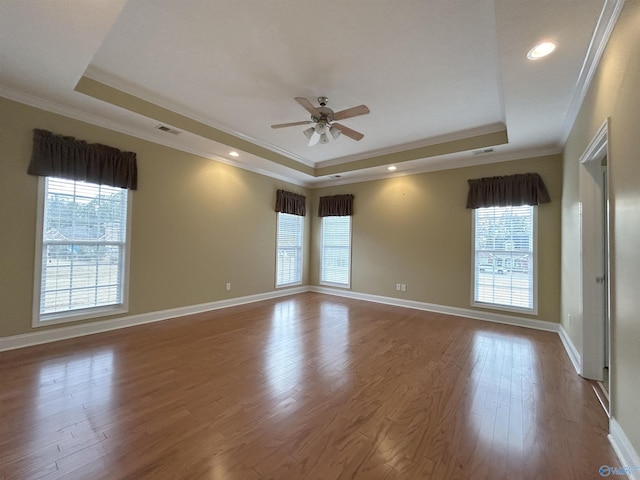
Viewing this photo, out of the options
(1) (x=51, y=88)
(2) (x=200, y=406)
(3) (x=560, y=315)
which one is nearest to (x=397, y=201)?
(3) (x=560, y=315)

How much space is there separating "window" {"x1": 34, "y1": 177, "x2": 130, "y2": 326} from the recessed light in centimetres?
482

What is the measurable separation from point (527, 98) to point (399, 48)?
1.48 metres

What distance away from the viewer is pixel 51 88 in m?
2.83

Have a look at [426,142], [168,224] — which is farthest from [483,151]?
[168,224]

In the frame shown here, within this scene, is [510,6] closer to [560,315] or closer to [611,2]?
[611,2]

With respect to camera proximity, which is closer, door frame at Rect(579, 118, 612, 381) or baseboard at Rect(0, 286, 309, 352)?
door frame at Rect(579, 118, 612, 381)

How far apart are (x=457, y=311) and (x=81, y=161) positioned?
6.11 metres

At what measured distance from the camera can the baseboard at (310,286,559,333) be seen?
414cm

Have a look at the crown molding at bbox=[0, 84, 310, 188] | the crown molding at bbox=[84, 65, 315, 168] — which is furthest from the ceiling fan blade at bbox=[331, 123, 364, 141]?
the crown molding at bbox=[0, 84, 310, 188]

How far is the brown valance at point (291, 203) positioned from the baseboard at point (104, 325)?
209 centimetres

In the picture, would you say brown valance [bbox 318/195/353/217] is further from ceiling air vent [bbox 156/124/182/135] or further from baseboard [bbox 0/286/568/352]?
ceiling air vent [bbox 156/124/182/135]

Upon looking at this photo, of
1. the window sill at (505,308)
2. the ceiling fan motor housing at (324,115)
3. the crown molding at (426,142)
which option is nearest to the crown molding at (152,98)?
the crown molding at (426,142)

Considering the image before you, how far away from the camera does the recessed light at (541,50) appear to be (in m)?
A: 2.03

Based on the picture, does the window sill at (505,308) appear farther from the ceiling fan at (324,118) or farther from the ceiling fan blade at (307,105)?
the ceiling fan blade at (307,105)
